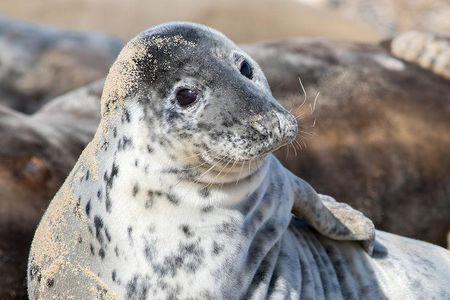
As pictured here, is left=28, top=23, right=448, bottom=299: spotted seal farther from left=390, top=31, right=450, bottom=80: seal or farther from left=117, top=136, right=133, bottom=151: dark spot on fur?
left=390, top=31, right=450, bottom=80: seal

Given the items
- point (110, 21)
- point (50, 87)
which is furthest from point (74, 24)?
point (50, 87)

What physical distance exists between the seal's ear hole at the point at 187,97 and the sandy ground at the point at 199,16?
19.0 ft

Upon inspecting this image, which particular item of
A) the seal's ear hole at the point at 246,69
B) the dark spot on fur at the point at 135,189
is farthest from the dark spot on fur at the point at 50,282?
the seal's ear hole at the point at 246,69

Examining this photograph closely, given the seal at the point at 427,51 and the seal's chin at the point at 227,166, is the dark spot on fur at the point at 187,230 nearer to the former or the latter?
the seal's chin at the point at 227,166

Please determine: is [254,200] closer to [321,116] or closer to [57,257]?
[57,257]

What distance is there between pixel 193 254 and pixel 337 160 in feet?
6.08

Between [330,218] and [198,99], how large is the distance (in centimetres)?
74

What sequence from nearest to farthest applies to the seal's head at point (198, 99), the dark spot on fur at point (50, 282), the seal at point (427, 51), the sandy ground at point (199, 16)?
the seal's head at point (198, 99), the dark spot on fur at point (50, 282), the seal at point (427, 51), the sandy ground at point (199, 16)

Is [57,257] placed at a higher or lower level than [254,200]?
lower

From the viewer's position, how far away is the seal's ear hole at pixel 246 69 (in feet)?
8.93

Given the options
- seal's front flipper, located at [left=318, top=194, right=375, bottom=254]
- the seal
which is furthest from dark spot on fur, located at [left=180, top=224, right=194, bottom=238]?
the seal

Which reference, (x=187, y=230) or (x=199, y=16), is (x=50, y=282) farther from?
(x=199, y=16)

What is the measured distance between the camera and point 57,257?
2.83 metres

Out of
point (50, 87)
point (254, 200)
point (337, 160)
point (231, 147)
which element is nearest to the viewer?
point (231, 147)
